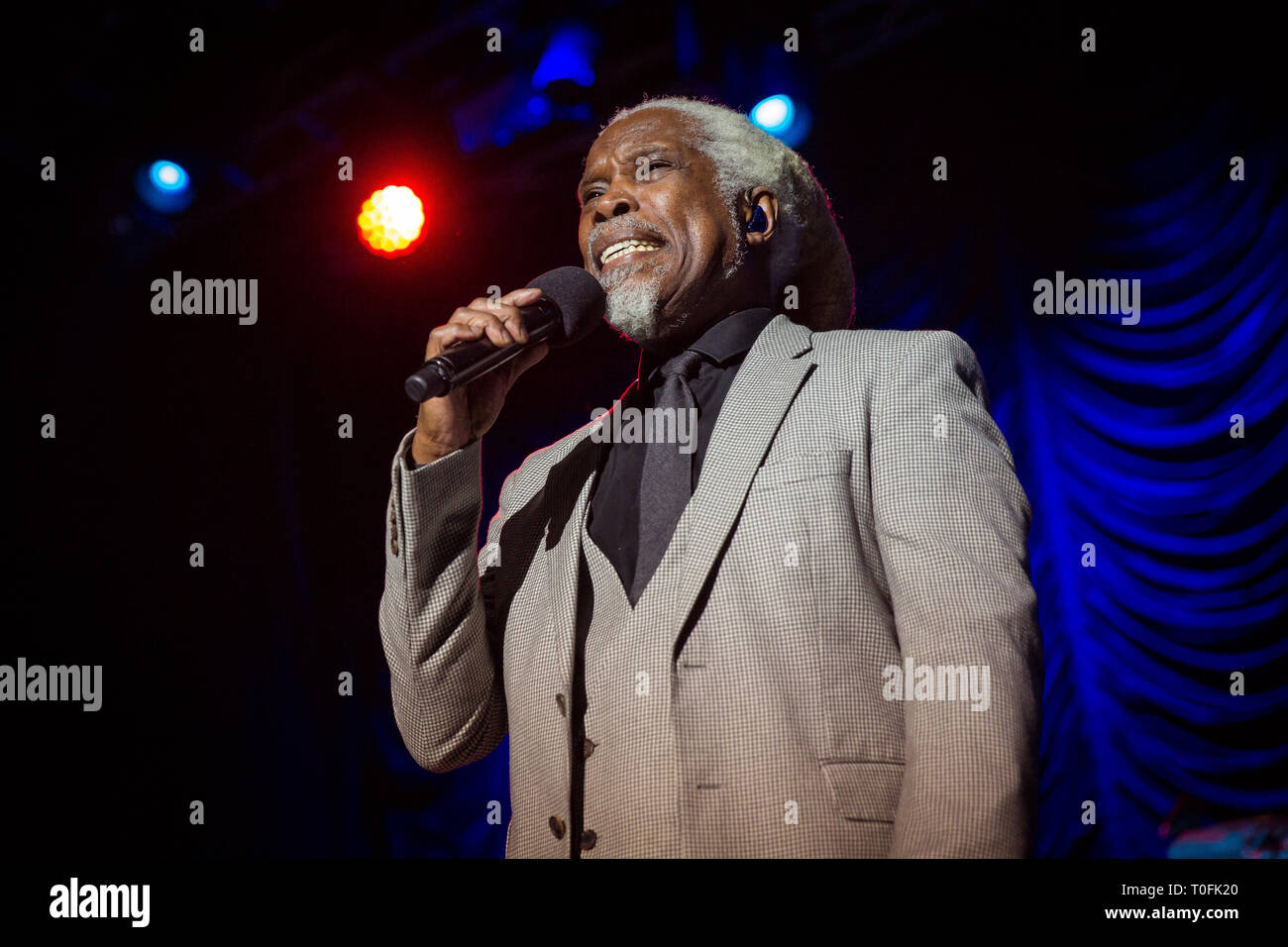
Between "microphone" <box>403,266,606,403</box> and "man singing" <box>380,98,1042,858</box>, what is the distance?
40mm

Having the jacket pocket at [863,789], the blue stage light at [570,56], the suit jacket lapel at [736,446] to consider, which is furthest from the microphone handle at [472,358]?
the blue stage light at [570,56]

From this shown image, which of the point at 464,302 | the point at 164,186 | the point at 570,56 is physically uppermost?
the point at 570,56

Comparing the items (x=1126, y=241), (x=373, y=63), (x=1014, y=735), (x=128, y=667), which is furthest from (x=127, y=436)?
(x=1126, y=241)

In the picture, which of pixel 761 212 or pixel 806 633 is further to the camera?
pixel 761 212

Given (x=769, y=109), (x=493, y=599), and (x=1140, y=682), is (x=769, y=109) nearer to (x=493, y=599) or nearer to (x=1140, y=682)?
(x=493, y=599)

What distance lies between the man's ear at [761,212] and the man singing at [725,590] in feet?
0.18

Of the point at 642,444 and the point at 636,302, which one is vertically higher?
the point at 636,302

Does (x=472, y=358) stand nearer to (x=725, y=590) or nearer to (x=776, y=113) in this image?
(x=725, y=590)

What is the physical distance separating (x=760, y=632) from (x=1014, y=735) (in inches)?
14.9

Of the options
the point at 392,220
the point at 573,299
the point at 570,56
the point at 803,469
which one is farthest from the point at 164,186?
the point at 803,469

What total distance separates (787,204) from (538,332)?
76 centimetres

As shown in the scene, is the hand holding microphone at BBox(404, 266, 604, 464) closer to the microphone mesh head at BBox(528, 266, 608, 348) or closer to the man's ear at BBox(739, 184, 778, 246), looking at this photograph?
the microphone mesh head at BBox(528, 266, 608, 348)

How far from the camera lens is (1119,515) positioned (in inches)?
155

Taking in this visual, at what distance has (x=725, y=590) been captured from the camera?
4.66 ft
